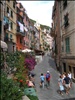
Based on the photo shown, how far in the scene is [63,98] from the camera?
1361 cm


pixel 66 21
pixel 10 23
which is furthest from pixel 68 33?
pixel 10 23

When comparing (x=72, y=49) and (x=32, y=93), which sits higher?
(x=72, y=49)

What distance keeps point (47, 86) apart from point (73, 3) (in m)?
9.86

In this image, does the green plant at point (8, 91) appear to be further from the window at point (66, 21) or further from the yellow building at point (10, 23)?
the yellow building at point (10, 23)

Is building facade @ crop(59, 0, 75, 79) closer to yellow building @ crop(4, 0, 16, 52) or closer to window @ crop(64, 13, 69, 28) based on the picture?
window @ crop(64, 13, 69, 28)

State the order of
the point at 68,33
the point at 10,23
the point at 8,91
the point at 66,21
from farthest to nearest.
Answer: the point at 10,23
the point at 66,21
the point at 68,33
the point at 8,91

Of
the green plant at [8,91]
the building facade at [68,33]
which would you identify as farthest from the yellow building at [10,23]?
the green plant at [8,91]

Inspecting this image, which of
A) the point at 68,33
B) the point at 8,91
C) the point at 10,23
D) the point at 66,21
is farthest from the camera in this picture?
the point at 10,23

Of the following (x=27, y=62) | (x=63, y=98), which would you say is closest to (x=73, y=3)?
(x=27, y=62)

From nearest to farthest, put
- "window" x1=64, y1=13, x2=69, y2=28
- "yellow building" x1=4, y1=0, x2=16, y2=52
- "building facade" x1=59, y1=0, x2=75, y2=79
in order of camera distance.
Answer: "building facade" x1=59, y1=0, x2=75, y2=79 < "window" x1=64, y1=13, x2=69, y2=28 < "yellow building" x1=4, y1=0, x2=16, y2=52

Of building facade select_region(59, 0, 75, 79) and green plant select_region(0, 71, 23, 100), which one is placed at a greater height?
building facade select_region(59, 0, 75, 79)

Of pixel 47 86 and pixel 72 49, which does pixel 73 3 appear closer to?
pixel 72 49

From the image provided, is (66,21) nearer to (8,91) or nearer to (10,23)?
(10,23)

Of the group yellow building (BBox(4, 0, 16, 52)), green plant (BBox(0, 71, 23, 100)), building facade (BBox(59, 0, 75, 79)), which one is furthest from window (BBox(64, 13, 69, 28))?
green plant (BBox(0, 71, 23, 100))
